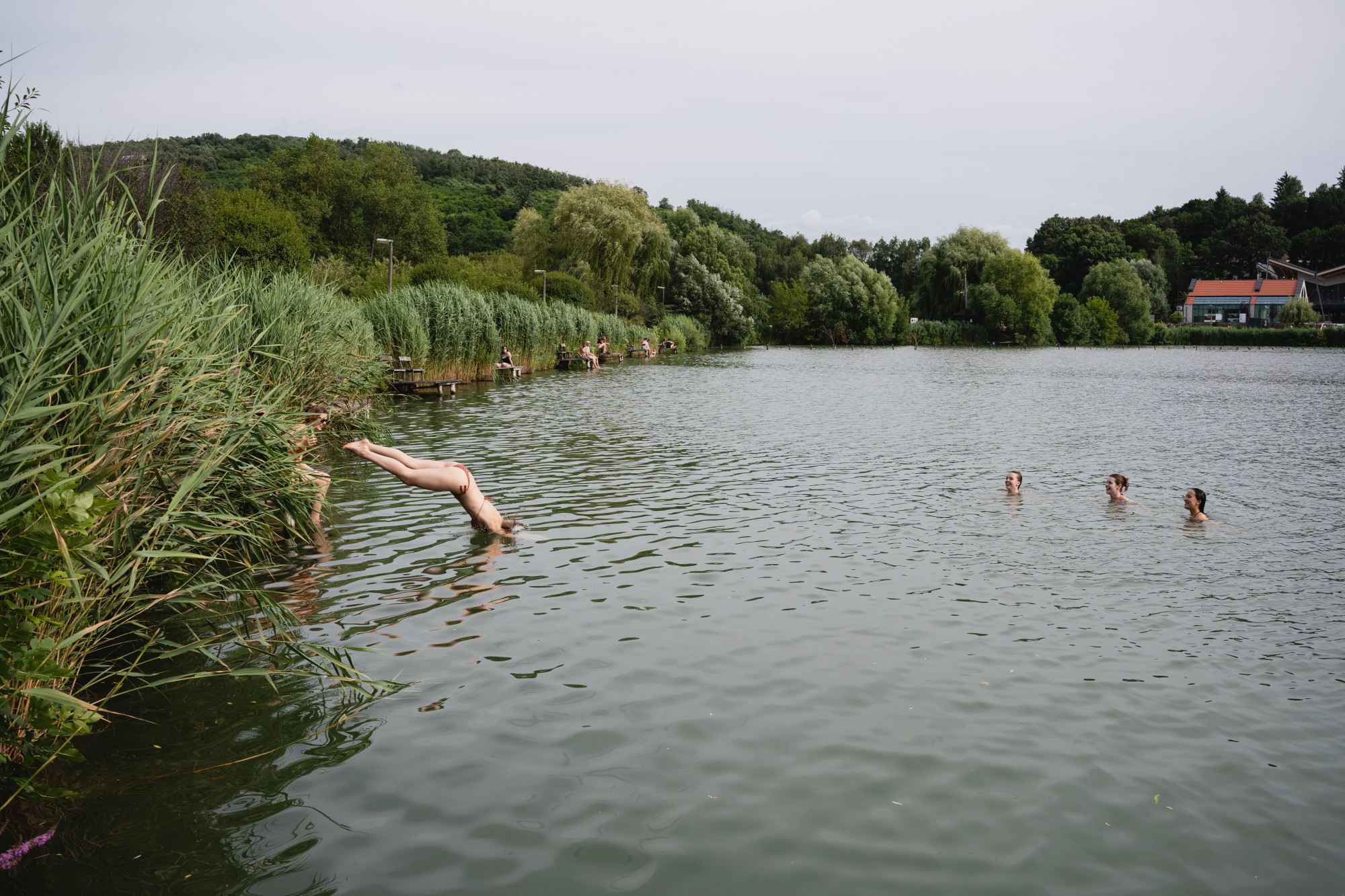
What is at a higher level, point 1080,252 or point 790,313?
point 1080,252

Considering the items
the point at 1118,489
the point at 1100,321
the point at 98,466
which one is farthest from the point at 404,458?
the point at 1100,321

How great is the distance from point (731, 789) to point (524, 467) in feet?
33.1

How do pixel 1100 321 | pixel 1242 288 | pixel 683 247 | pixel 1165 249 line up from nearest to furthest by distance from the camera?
1. pixel 683 247
2. pixel 1100 321
3. pixel 1242 288
4. pixel 1165 249

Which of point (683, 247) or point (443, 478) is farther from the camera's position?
point (683, 247)

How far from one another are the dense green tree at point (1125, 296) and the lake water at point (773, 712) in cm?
9369

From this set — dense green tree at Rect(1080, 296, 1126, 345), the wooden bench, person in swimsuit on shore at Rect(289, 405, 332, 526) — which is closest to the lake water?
person in swimsuit on shore at Rect(289, 405, 332, 526)

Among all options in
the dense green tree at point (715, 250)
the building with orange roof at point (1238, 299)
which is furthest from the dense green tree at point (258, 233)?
the building with orange roof at point (1238, 299)

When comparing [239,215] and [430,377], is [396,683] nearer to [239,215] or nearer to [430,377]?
[430,377]

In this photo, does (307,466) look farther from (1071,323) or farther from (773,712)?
(1071,323)

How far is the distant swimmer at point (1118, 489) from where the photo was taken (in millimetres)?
12062

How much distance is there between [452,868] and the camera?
3.83 m

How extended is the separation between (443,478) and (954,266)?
9027 centimetres

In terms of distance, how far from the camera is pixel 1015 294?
88000mm

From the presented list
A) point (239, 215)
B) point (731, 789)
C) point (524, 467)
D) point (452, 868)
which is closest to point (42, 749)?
point (452, 868)
